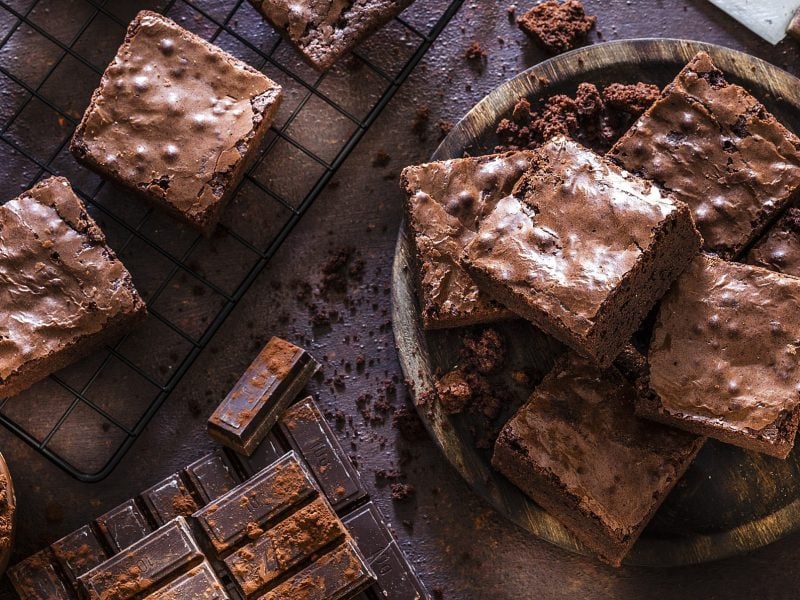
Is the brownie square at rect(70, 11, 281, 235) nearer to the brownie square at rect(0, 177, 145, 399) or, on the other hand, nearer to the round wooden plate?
the brownie square at rect(0, 177, 145, 399)

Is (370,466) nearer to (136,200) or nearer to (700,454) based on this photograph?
(700,454)

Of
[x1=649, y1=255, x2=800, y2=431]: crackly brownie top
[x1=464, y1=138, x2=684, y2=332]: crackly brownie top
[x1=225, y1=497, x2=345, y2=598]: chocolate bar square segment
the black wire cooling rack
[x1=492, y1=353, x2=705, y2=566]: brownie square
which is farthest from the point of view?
the black wire cooling rack

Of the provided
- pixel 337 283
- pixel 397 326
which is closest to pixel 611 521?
pixel 397 326

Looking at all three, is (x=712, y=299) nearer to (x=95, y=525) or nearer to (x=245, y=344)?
(x=245, y=344)

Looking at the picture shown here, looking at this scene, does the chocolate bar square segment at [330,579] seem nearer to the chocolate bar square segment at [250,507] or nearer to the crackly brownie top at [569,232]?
the chocolate bar square segment at [250,507]

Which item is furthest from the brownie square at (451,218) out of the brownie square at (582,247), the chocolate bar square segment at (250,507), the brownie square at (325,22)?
the chocolate bar square segment at (250,507)

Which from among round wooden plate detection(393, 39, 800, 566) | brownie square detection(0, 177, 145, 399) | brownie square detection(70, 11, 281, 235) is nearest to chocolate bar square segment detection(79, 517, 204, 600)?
brownie square detection(0, 177, 145, 399)

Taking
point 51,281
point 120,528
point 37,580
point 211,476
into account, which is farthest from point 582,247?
point 37,580
